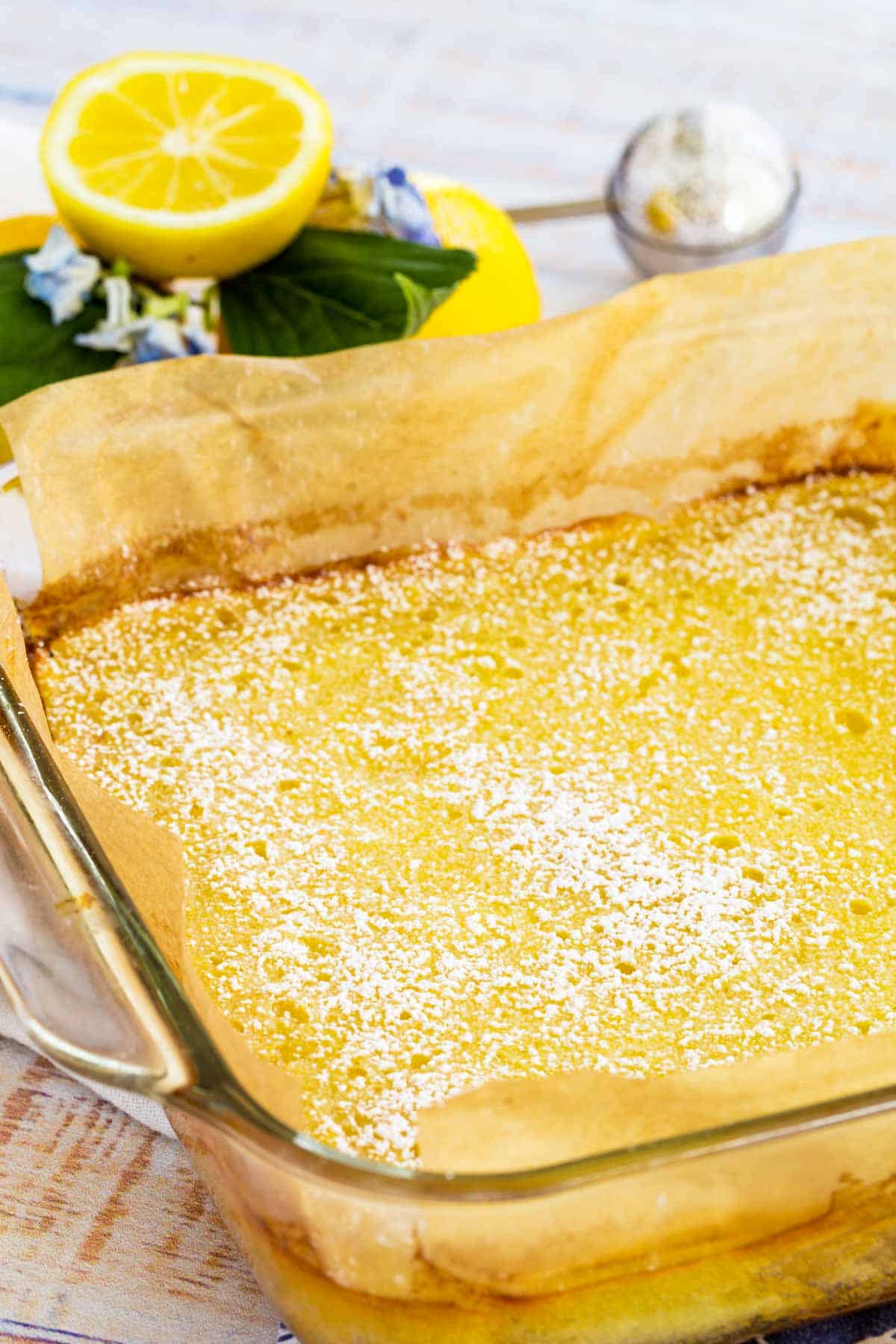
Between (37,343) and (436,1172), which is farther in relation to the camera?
(37,343)

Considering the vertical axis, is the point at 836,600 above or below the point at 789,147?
below

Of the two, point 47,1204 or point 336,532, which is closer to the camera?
point 47,1204

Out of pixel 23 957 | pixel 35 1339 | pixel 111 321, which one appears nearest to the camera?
pixel 23 957

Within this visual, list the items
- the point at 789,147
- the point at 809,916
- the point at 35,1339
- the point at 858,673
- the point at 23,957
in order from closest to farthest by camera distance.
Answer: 1. the point at 23,957
2. the point at 35,1339
3. the point at 809,916
4. the point at 858,673
5. the point at 789,147

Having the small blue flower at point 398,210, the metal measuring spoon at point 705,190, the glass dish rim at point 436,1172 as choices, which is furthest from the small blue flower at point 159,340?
the glass dish rim at point 436,1172

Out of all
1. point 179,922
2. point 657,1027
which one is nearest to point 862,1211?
point 657,1027

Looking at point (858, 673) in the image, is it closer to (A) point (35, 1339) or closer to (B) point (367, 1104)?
(B) point (367, 1104)

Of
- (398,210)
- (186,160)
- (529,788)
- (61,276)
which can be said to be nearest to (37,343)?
(61,276)

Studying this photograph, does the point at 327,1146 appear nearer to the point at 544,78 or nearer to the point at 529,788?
the point at 529,788
